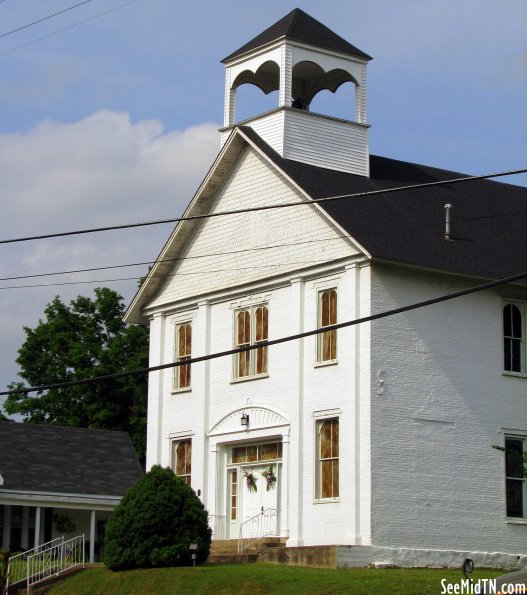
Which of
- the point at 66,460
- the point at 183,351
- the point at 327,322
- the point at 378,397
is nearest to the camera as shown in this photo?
the point at 378,397

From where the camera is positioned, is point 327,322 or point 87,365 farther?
point 87,365

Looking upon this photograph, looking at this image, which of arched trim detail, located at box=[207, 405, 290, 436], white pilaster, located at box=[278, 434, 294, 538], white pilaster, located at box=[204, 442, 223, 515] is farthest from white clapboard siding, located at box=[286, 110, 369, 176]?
white pilaster, located at box=[204, 442, 223, 515]

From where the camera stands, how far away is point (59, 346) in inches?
2384

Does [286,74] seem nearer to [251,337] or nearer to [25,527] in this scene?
[251,337]

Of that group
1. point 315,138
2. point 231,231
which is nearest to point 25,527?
point 231,231

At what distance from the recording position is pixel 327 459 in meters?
32.3

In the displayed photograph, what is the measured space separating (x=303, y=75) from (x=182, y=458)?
11666 millimetres

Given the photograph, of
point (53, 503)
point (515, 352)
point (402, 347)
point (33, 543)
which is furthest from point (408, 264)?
point (33, 543)

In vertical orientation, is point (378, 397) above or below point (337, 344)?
below

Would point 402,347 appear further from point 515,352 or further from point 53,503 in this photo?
point 53,503


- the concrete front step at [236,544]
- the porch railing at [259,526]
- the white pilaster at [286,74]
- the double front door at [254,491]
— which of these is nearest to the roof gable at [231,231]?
the white pilaster at [286,74]

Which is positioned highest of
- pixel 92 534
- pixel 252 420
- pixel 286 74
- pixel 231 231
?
pixel 286 74

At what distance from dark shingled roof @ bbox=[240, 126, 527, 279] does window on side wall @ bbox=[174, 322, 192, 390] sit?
19.4 ft

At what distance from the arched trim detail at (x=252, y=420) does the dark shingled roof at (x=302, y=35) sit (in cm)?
1025
